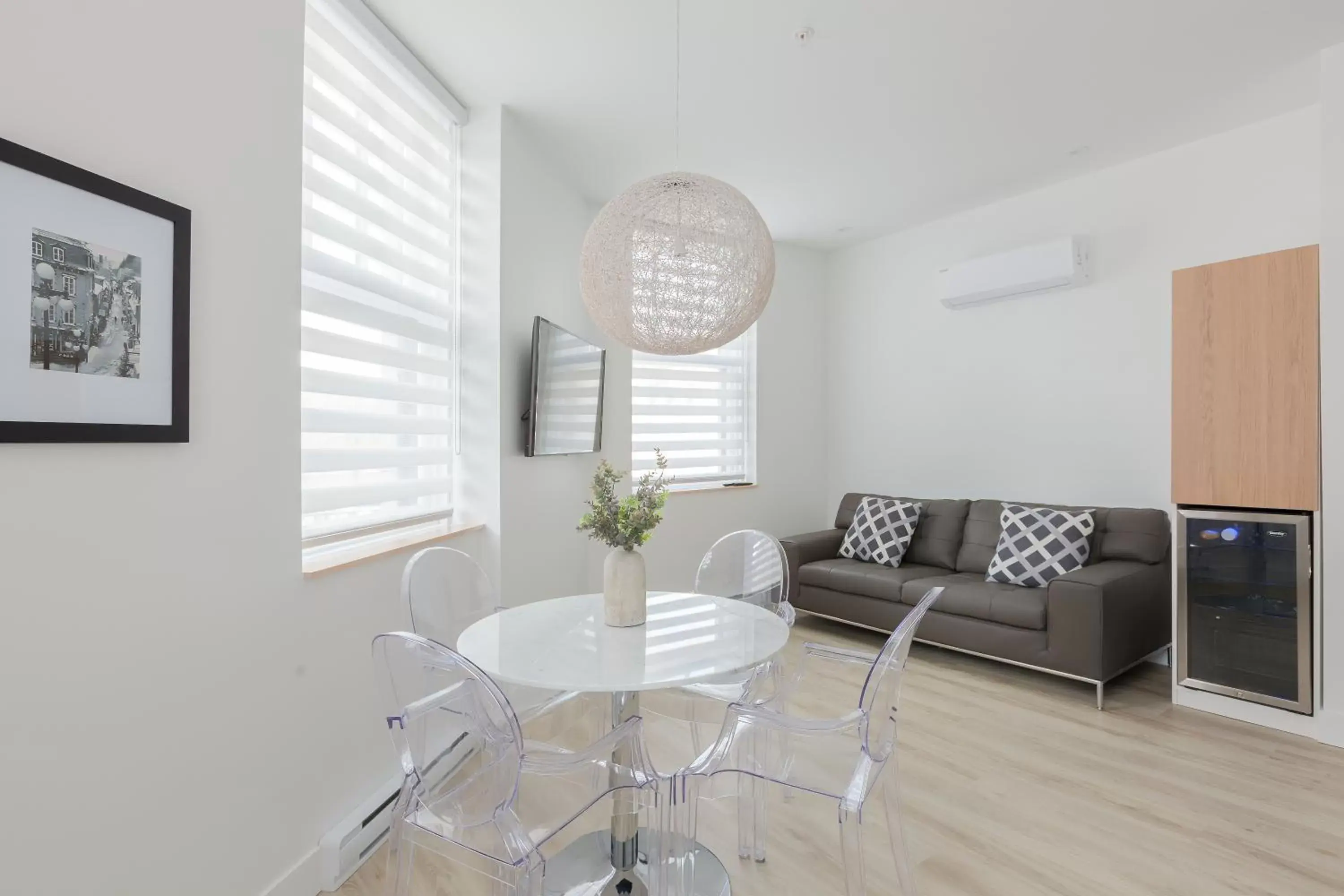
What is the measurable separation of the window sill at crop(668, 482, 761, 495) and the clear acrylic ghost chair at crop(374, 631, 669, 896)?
125 inches

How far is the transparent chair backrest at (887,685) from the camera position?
1.60 m

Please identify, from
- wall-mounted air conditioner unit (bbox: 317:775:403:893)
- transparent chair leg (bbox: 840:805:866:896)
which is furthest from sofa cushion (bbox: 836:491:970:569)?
wall-mounted air conditioner unit (bbox: 317:775:403:893)

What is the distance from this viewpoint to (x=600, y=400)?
13.4ft

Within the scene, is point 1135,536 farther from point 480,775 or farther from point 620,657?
point 480,775

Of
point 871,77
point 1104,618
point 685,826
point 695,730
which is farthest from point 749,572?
point 871,77

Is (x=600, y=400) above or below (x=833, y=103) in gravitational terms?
below

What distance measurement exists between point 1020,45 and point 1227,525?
2.31 metres

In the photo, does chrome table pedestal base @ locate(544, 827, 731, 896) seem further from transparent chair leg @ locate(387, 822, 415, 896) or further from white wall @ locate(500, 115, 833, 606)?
white wall @ locate(500, 115, 833, 606)

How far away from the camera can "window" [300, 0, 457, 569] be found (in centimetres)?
222

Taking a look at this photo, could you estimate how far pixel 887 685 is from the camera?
1.66 meters

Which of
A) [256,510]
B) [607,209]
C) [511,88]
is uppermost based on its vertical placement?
[511,88]

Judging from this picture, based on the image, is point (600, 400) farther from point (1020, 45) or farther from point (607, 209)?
point (1020, 45)

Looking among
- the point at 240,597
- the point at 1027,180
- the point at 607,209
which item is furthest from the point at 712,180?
the point at 1027,180

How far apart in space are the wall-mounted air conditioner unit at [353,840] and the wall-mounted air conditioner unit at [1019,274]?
4346 millimetres
